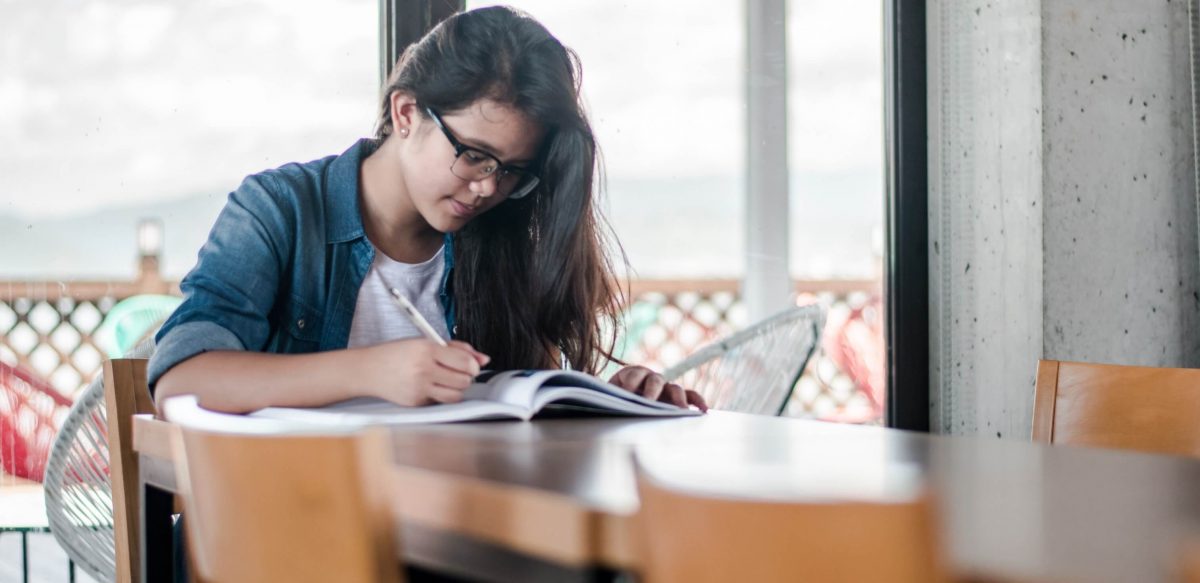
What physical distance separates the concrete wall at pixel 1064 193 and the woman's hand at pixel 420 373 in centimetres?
165

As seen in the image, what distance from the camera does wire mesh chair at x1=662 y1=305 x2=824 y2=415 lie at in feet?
6.53

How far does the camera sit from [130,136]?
1.85 meters

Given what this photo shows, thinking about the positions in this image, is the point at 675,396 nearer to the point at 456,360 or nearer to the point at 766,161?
the point at 456,360

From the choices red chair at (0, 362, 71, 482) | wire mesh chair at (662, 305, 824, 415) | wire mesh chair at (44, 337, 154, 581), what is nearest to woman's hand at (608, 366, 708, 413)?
wire mesh chair at (662, 305, 824, 415)

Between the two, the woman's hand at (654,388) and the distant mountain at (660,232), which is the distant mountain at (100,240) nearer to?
the distant mountain at (660,232)

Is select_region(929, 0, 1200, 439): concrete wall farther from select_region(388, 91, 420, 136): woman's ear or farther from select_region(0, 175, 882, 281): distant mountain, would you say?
select_region(388, 91, 420, 136): woman's ear

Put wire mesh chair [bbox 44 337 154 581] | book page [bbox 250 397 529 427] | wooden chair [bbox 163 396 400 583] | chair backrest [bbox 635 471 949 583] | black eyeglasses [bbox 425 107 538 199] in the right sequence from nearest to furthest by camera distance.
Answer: chair backrest [bbox 635 471 949 583], wooden chair [bbox 163 396 400 583], book page [bbox 250 397 529 427], black eyeglasses [bbox 425 107 538 199], wire mesh chair [bbox 44 337 154 581]

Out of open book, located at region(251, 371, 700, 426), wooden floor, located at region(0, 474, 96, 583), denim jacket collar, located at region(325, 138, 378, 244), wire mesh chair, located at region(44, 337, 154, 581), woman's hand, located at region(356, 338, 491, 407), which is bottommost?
wooden floor, located at region(0, 474, 96, 583)

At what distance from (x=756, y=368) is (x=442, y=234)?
25.5 inches

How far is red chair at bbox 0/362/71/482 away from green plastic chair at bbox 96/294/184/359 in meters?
0.12

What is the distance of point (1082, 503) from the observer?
2.17 feet

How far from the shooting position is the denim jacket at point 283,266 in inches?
51.0

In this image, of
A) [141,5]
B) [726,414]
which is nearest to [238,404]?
[726,414]

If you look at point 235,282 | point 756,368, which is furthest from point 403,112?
point 756,368
